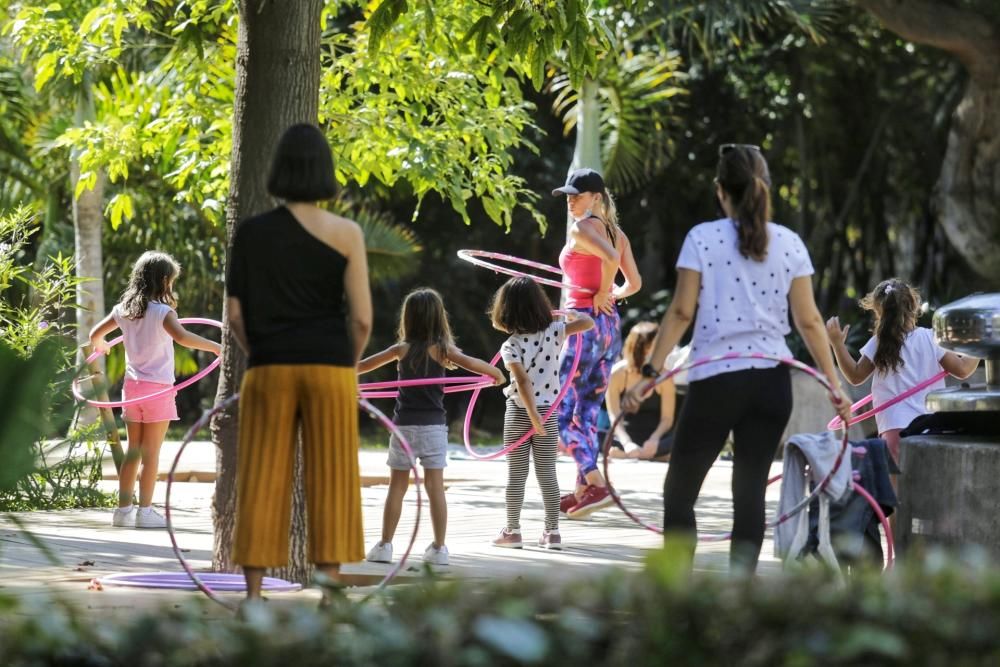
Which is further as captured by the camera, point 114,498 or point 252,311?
point 114,498

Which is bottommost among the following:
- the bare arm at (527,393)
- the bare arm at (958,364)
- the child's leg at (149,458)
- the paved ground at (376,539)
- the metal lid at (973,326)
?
the paved ground at (376,539)

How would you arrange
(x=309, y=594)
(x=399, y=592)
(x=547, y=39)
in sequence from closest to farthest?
(x=399, y=592) → (x=309, y=594) → (x=547, y=39)

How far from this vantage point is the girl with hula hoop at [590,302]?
10.1 meters

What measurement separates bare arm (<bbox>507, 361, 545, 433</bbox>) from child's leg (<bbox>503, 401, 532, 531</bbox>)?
0.24 meters

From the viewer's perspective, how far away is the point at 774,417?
6258 mm

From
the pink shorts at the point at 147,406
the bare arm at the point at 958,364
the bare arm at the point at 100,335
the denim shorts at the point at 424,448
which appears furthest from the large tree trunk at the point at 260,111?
the bare arm at the point at 958,364

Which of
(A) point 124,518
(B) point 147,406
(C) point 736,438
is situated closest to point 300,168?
(C) point 736,438

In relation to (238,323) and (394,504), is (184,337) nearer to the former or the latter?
(394,504)

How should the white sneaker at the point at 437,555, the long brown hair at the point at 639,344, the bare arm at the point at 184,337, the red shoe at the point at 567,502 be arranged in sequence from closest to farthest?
the white sneaker at the point at 437,555
the bare arm at the point at 184,337
the red shoe at the point at 567,502
the long brown hair at the point at 639,344

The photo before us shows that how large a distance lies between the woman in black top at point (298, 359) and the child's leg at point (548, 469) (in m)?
3.32

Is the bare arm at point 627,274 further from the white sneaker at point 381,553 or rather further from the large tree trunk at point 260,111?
the large tree trunk at point 260,111

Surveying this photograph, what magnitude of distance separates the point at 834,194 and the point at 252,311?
67.9ft

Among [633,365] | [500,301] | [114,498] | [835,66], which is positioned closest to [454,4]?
[500,301]

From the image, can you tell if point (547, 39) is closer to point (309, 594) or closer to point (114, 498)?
point (309, 594)
